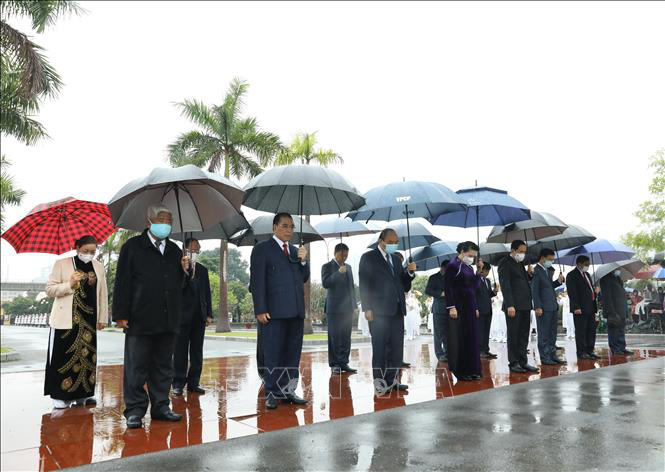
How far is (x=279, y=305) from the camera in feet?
18.1

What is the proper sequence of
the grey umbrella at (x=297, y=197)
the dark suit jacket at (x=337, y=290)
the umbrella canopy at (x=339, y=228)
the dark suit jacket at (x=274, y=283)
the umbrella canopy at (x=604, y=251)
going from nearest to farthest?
the dark suit jacket at (x=274, y=283) → the grey umbrella at (x=297, y=197) → the dark suit jacket at (x=337, y=290) → the umbrella canopy at (x=339, y=228) → the umbrella canopy at (x=604, y=251)

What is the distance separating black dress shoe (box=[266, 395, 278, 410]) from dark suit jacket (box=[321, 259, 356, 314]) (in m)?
2.97

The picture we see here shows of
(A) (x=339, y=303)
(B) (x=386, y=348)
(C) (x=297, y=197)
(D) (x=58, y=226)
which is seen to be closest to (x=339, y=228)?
(A) (x=339, y=303)

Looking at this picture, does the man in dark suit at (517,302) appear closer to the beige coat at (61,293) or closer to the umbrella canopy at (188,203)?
the umbrella canopy at (188,203)

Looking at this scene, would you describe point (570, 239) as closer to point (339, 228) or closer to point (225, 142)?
point (339, 228)

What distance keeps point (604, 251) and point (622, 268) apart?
0.49 metres

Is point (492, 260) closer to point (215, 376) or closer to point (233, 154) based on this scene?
point (215, 376)

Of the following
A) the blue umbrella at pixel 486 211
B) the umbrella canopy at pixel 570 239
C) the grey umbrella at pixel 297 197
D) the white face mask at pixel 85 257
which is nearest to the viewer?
the white face mask at pixel 85 257

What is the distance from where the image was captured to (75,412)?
5.52 metres

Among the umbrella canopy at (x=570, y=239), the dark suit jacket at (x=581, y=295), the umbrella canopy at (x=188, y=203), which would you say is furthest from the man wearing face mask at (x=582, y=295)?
the umbrella canopy at (x=188, y=203)

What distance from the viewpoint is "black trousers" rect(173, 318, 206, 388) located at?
6.38 metres

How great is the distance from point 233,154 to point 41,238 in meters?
18.9

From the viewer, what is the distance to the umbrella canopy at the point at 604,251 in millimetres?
11234

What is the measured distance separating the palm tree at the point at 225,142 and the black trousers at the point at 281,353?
18.8 meters
